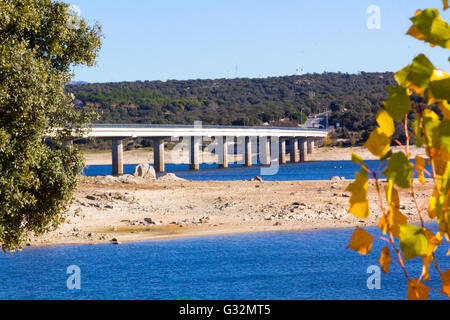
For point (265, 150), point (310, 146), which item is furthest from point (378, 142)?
point (310, 146)

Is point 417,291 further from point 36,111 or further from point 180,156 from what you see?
point 180,156

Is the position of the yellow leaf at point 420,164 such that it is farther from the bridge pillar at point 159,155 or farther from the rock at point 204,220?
the bridge pillar at point 159,155

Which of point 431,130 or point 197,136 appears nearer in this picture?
point 431,130

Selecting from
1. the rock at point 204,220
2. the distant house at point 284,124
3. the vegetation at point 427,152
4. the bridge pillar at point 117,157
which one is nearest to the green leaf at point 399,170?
the vegetation at point 427,152

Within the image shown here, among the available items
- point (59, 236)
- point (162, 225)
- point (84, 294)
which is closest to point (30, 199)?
point (84, 294)

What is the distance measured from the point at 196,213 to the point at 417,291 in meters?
33.8

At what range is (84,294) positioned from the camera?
1938 centimetres

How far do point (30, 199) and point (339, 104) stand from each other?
524 ft

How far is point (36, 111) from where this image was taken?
1349cm

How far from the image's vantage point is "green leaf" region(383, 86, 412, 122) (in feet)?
4.90

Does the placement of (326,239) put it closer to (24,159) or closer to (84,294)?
(84,294)

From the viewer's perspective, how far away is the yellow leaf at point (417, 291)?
164cm
